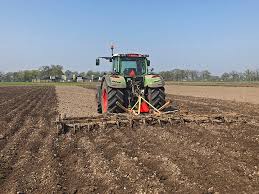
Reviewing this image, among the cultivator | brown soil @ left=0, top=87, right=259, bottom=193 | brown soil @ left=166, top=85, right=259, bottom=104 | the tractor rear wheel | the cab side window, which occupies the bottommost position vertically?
brown soil @ left=166, top=85, right=259, bottom=104

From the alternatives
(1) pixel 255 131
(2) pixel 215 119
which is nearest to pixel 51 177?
(1) pixel 255 131

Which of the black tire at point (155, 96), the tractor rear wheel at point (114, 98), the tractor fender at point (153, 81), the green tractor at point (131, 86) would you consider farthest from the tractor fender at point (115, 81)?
the black tire at point (155, 96)

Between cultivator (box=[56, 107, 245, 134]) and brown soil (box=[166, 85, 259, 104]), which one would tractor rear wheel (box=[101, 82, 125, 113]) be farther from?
brown soil (box=[166, 85, 259, 104])

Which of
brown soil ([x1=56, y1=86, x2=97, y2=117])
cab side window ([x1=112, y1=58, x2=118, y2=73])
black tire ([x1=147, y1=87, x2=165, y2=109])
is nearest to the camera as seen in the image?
black tire ([x1=147, y1=87, x2=165, y2=109])

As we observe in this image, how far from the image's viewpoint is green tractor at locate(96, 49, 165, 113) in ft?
39.3

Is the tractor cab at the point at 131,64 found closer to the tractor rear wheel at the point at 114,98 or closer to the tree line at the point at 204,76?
the tractor rear wheel at the point at 114,98

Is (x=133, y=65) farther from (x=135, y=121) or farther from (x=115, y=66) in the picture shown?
(x=135, y=121)

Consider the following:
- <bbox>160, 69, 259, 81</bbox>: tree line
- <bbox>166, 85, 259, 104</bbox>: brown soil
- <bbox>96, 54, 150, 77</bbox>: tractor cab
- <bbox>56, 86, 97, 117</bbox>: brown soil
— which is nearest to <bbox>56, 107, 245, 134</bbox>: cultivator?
<bbox>96, 54, 150, 77</bbox>: tractor cab

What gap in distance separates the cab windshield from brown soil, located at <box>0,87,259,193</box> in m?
3.48

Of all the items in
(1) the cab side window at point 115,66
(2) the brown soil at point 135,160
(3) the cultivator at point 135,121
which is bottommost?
(2) the brown soil at point 135,160

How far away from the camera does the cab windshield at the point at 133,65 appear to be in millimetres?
13302

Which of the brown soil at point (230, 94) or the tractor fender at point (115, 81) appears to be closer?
the tractor fender at point (115, 81)

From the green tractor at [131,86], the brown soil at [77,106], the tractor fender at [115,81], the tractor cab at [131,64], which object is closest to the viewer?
the tractor fender at [115,81]

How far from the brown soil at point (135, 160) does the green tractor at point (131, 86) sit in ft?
6.45
